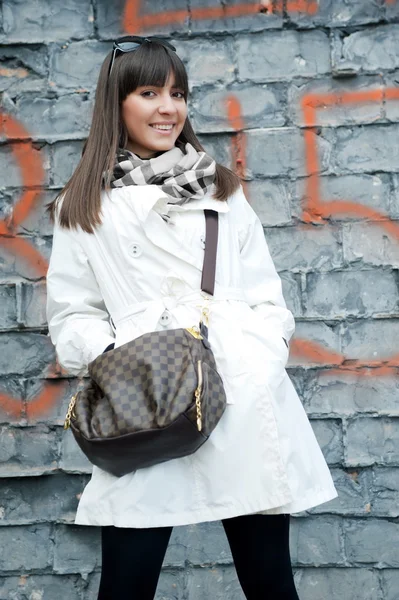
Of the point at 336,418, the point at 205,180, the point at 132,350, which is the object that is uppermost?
the point at 205,180

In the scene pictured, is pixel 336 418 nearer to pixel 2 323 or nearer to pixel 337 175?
pixel 337 175

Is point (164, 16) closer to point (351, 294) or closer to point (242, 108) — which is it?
point (242, 108)

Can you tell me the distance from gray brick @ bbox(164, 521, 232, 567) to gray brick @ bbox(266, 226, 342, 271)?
97cm

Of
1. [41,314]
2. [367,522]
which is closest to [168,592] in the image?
[367,522]

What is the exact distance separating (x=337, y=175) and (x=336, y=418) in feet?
2.81

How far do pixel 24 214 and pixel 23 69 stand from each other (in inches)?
20.7

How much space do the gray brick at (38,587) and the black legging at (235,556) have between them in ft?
3.51

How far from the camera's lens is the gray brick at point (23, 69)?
327 centimetres

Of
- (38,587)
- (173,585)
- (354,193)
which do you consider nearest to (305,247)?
(354,193)

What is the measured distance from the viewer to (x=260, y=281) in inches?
101

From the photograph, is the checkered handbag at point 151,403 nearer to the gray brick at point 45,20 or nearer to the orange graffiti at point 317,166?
the orange graffiti at point 317,166

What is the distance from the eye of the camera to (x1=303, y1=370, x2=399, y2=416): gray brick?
318 centimetres

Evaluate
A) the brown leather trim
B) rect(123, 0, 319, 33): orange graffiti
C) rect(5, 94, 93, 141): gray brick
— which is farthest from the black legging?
rect(123, 0, 319, 33): orange graffiti

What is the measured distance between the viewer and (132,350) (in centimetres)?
223
